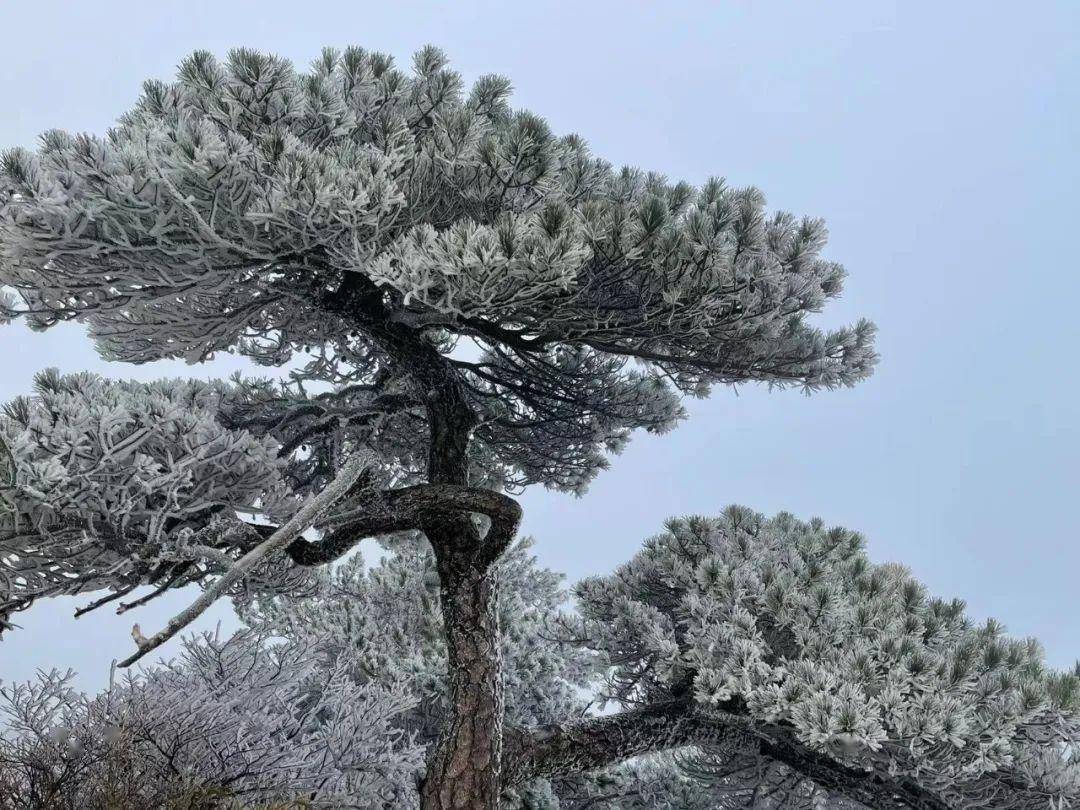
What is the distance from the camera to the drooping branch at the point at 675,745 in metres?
4.53

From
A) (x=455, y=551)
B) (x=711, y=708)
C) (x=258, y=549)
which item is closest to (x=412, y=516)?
(x=455, y=551)

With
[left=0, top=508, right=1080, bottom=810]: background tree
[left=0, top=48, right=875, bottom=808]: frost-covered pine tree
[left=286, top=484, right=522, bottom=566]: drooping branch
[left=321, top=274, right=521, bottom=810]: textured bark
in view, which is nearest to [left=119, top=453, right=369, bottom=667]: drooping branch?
[left=0, top=48, right=875, bottom=808]: frost-covered pine tree

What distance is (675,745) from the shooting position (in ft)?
15.9

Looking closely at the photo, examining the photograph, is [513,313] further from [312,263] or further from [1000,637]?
[1000,637]

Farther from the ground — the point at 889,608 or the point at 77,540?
the point at 889,608

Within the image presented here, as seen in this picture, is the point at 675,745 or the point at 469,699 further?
the point at 675,745

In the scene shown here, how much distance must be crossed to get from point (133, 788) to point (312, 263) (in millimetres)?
2170

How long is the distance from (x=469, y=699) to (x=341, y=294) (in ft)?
6.64

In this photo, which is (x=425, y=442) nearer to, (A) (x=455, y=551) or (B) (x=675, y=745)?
(A) (x=455, y=551)

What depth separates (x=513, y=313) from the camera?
149 inches

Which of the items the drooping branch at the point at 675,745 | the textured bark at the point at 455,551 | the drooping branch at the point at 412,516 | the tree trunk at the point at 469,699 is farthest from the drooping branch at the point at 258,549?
the drooping branch at the point at 675,745

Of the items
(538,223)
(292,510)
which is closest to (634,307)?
(538,223)

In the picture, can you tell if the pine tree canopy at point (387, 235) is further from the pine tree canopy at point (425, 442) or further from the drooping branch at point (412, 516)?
the drooping branch at point (412, 516)

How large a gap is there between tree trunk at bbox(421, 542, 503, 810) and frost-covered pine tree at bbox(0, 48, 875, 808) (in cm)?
1
